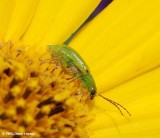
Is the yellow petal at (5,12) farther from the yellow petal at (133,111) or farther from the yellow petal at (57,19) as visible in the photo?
the yellow petal at (133,111)

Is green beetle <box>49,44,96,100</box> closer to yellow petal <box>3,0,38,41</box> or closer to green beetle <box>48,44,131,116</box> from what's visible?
green beetle <box>48,44,131,116</box>

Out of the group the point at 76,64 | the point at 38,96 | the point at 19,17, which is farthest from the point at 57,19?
the point at 38,96

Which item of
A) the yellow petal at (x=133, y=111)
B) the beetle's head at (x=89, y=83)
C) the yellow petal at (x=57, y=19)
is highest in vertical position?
the yellow petal at (x=57, y=19)

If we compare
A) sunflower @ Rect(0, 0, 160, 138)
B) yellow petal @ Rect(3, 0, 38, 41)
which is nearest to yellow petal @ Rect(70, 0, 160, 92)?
sunflower @ Rect(0, 0, 160, 138)

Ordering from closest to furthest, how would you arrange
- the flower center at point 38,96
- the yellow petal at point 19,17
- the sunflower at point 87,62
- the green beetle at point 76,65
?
the flower center at point 38,96 → the sunflower at point 87,62 → the green beetle at point 76,65 → the yellow petal at point 19,17

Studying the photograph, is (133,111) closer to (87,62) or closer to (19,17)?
(87,62)

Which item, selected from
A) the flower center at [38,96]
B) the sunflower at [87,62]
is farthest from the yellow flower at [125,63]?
the flower center at [38,96]

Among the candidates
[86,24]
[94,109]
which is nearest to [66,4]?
[86,24]
